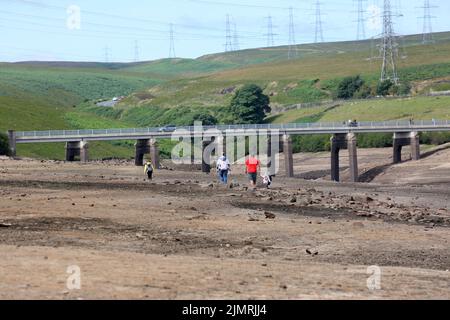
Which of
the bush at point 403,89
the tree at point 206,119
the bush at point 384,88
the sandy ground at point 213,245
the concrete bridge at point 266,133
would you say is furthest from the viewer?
the bush at point 384,88

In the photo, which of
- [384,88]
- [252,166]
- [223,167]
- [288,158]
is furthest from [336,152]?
[384,88]

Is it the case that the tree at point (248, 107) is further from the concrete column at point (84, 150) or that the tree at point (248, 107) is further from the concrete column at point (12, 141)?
the concrete column at point (12, 141)

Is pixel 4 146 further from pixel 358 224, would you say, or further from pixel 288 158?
pixel 358 224

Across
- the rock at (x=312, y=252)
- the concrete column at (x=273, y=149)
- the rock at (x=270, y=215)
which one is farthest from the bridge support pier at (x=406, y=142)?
the rock at (x=312, y=252)

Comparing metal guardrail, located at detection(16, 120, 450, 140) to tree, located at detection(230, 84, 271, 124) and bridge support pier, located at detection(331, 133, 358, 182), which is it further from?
tree, located at detection(230, 84, 271, 124)

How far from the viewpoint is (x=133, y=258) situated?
752 inches

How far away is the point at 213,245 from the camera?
23.4 meters

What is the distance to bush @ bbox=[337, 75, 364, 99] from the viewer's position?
184 metres

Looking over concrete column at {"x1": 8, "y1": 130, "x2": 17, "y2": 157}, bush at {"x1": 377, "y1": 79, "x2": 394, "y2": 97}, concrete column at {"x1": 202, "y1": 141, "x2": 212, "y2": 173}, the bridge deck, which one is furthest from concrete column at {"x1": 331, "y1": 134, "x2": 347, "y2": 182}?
bush at {"x1": 377, "y1": 79, "x2": 394, "y2": 97}

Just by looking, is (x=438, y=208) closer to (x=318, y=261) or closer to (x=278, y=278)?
(x=318, y=261)

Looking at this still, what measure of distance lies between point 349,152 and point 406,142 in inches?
280

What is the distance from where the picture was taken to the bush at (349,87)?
18382 cm

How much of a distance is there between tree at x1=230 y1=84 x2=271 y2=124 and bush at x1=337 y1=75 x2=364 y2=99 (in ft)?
65.8
